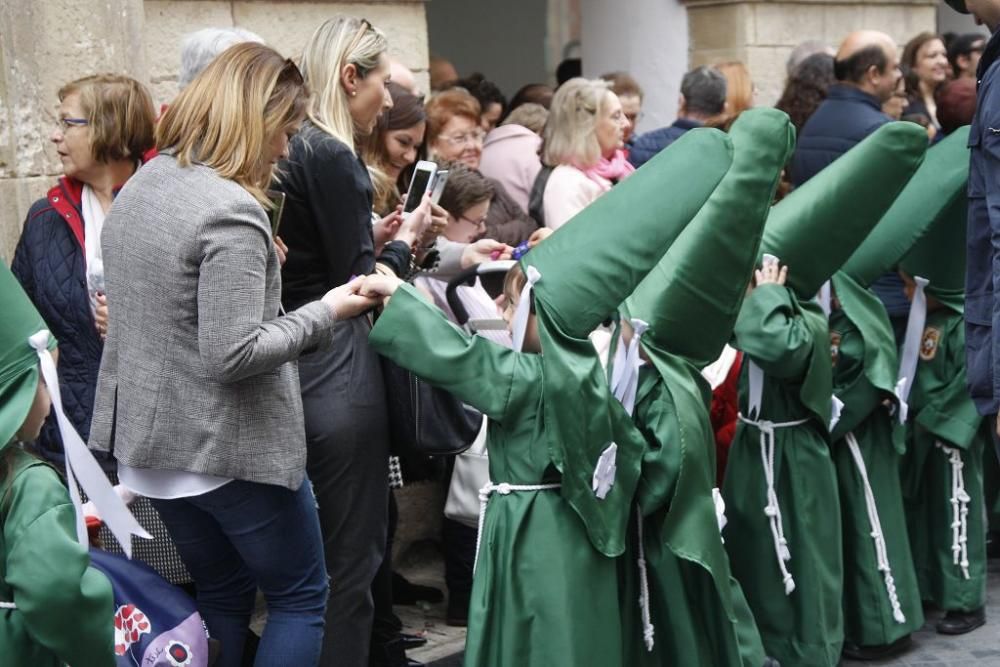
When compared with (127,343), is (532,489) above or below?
below

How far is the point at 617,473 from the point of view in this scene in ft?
12.0

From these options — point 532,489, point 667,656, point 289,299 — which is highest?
point 289,299

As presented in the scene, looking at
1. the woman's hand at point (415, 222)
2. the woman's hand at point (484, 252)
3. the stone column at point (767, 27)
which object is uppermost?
the stone column at point (767, 27)

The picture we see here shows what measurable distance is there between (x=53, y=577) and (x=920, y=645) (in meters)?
3.18

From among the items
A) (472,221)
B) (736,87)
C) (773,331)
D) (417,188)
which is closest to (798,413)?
(773,331)

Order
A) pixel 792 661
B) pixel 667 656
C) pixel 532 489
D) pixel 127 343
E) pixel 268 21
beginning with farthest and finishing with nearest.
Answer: pixel 268 21, pixel 792 661, pixel 667 656, pixel 532 489, pixel 127 343

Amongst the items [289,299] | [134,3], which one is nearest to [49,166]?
[134,3]

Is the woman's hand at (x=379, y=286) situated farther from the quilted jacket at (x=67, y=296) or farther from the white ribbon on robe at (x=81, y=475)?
the quilted jacket at (x=67, y=296)

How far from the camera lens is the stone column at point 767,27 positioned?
337 inches

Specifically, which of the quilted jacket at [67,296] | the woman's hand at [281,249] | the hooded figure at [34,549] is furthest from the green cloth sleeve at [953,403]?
the hooded figure at [34,549]

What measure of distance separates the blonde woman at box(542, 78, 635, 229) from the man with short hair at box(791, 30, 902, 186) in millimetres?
700

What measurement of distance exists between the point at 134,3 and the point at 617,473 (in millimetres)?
2388

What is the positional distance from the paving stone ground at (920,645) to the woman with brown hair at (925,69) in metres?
3.27

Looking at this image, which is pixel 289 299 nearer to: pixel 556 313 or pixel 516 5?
pixel 556 313
